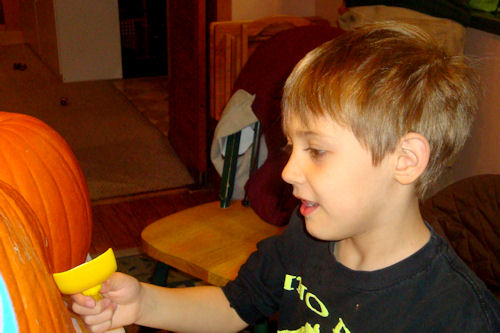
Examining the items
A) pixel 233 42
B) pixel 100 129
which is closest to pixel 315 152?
pixel 233 42

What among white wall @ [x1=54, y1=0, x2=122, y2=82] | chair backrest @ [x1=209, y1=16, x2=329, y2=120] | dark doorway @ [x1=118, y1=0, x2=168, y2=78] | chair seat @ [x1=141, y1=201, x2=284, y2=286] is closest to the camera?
chair seat @ [x1=141, y1=201, x2=284, y2=286]

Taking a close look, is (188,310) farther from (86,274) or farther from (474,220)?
(474,220)

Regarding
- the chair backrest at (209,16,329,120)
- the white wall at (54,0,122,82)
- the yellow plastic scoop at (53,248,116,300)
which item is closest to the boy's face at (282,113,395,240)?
the yellow plastic scoop at (53,248,116,300)

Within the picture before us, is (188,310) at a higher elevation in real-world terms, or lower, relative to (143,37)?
higher

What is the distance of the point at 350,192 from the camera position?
0.74m

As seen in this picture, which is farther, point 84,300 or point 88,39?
point 88,39

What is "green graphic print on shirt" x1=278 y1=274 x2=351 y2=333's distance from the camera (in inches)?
32.0

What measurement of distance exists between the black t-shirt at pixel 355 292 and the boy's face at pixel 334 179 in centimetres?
8

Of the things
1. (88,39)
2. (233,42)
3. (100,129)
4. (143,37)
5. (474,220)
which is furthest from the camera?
(143,37)

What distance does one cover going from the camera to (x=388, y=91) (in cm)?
70

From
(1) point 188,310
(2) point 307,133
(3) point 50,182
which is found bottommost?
(1) point 188,310

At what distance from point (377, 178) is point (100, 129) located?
3026mm

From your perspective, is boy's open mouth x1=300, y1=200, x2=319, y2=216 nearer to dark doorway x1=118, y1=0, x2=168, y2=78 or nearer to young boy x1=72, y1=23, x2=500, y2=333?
young boy x1=72, y1=23, x2=500, y2=333

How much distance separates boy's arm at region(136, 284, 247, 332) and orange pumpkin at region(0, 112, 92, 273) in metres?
0.25
